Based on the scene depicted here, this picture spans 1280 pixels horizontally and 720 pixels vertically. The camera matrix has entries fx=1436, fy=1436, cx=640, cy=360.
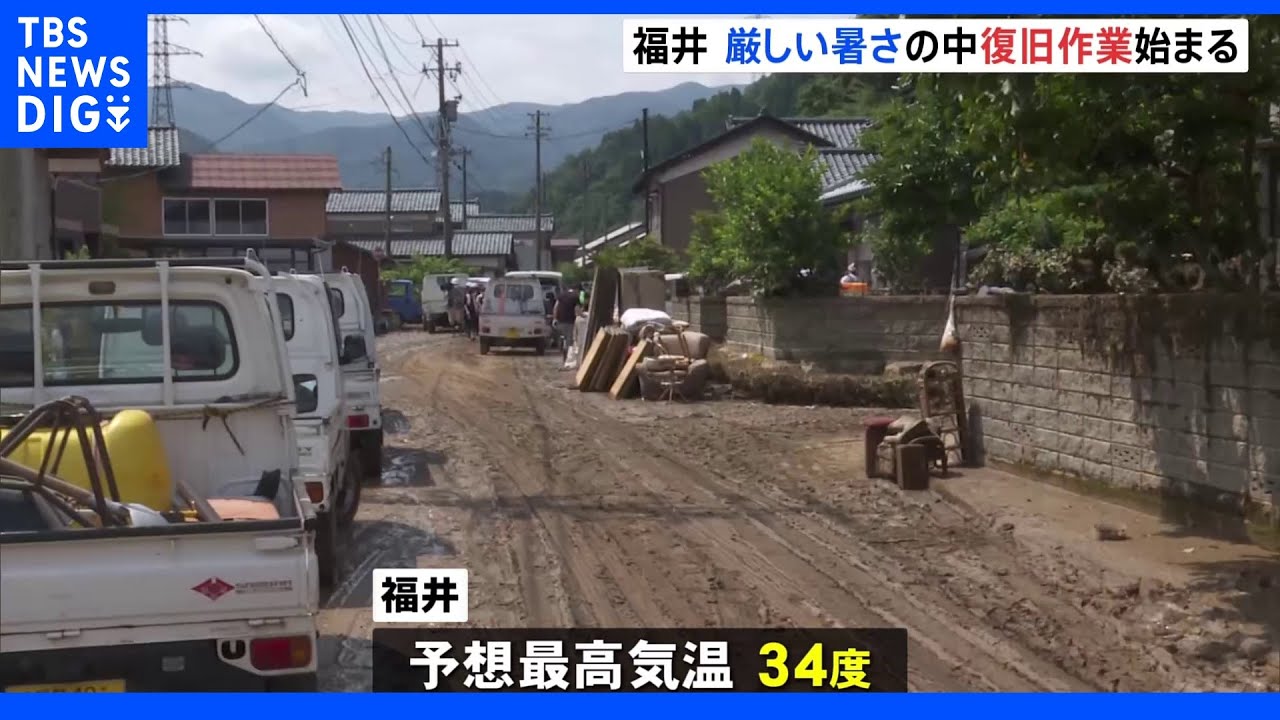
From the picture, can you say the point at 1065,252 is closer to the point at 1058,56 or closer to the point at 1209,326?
the point at 1209,326

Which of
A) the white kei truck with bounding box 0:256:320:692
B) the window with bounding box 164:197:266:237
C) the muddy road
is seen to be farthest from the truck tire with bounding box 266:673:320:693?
the window with bounding box 164:197:266:237

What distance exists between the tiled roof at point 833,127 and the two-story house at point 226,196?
13.4 metres

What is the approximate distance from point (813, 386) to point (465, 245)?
60450 mm

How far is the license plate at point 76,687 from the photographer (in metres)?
4.97

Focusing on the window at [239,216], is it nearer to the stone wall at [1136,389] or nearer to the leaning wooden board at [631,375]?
the leaning wooden board at [631,375]

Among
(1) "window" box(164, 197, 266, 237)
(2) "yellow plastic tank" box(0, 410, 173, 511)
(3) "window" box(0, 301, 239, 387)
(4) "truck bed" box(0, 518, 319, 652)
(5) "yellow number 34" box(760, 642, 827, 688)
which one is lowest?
(5) "yellow number 34" box(760, 642, 827, 688)

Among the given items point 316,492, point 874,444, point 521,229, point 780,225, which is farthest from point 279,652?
point 521,229

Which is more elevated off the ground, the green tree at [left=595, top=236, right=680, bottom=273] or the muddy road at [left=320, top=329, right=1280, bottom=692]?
the green tree at [left=595, top=236, right=680, bottom=273]

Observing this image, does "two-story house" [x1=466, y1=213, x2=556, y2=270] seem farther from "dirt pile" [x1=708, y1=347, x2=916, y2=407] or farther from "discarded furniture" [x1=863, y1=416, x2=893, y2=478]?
"discarded furniture" [x1=863, y1=416, x2=893, y2=478]

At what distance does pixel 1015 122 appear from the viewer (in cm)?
873

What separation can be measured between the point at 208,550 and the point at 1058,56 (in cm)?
529

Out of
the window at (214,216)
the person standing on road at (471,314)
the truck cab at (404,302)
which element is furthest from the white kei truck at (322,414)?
the truck cab at (404,302)

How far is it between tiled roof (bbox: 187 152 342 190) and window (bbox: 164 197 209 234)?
708mm

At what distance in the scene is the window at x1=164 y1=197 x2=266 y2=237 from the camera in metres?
42.3
